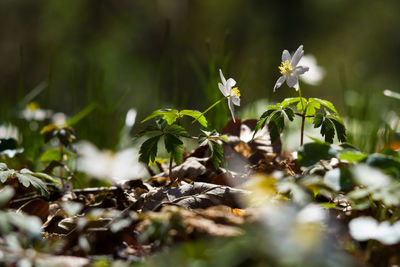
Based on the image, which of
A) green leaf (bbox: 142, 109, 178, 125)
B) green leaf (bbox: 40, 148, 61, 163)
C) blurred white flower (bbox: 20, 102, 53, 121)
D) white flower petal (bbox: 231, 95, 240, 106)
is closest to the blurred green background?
blurred white flower (bbox: 20, 102, 53, 121)

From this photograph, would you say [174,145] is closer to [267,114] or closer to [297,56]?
[267,114]

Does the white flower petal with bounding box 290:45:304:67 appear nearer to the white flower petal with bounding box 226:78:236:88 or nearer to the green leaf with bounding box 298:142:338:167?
the white flower petal with bounding box 226:78:236:88

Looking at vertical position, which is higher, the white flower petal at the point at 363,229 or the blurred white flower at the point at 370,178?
the blurred white flower at the point at 370,178

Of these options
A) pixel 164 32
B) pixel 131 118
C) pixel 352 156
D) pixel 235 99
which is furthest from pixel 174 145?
pixel 164 32

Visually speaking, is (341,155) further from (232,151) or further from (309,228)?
(232,151)

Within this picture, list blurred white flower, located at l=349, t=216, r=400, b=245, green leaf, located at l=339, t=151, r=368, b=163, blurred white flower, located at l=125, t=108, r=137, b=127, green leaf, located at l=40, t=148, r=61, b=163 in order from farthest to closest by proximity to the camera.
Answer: blurred white flower, located at l=125, t=108, r=137, b=127 < green leaf, located at l=40, t=148, r=61, b=163 < green leaf, located at l=339, t=151, r=368, b=163 < blurred white flower, located at l=349, t=216, r=400, b=245

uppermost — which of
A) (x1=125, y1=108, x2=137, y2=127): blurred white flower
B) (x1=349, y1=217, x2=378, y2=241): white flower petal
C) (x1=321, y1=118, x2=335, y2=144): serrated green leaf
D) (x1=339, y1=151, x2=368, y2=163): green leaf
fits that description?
(x1=339, y1=151, x2=368, y2=163): green leaf

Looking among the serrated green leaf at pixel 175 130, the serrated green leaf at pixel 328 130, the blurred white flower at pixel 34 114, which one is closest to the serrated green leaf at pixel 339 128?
the serrated green leaf at pixel 328 130

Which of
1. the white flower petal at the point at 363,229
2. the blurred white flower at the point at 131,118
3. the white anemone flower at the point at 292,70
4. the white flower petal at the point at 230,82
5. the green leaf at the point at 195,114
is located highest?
the white anemone flower at the point at 292,70

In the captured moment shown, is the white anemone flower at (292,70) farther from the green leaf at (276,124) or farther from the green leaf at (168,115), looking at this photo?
the green leaf at (168,115)

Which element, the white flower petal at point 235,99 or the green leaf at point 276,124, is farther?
the white flower petal at point 235,99
